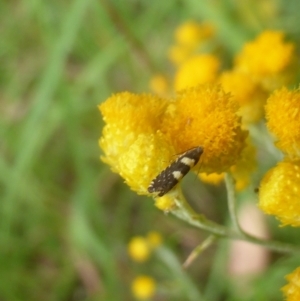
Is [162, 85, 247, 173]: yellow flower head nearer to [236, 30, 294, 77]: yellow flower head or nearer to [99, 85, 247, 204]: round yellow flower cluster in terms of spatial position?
[99, 85, 247, 204]: round yellow flower cluster

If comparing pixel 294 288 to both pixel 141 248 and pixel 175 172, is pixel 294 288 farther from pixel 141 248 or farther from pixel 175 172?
pixel 141 248

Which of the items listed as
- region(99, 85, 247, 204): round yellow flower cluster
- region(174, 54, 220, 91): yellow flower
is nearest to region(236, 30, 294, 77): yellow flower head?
region(174, 54, 220, 91): yellow flower

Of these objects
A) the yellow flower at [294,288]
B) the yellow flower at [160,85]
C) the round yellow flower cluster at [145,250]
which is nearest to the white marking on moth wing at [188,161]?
the yellow flower at [294,288]

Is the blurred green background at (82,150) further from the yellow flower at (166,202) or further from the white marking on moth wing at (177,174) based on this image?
the white marking on moth wing at (177,174)

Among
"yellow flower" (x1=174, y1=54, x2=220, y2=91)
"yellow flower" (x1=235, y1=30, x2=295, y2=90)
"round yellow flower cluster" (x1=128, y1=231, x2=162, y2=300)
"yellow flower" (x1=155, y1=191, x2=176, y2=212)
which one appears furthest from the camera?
"round yellow flower cluster" (x1=128, y1=231, x2=162, y2=300)

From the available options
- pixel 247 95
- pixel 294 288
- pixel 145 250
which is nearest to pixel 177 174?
pixel 294 288
